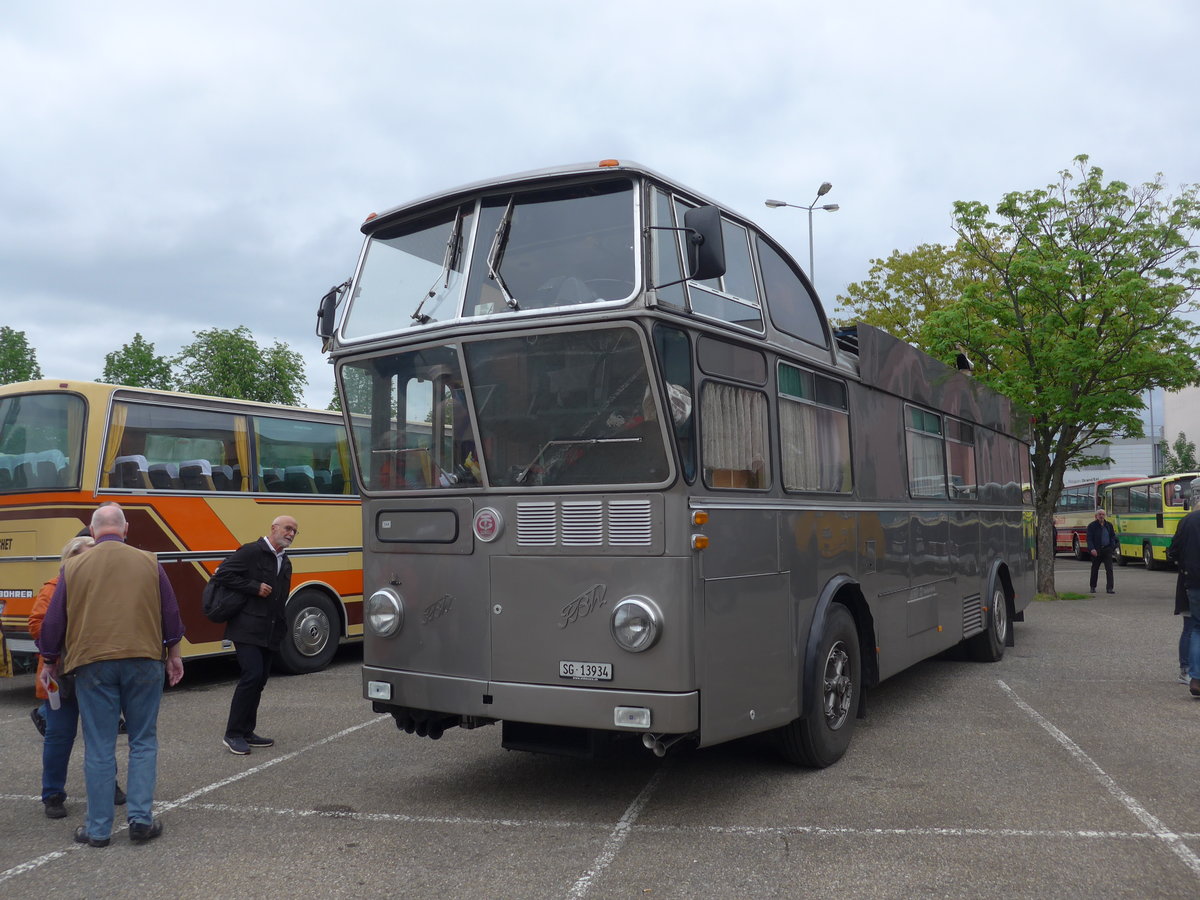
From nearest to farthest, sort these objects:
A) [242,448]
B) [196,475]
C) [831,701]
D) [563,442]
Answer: [563,442]
[831,701]
[196,475]
[242,448]

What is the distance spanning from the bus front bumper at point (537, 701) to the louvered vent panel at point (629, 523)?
0.79 m

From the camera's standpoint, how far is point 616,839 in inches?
215

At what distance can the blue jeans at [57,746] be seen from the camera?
6.01 metres

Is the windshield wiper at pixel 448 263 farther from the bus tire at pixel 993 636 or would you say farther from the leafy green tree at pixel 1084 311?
the leafy green tree at pixel 1084 311

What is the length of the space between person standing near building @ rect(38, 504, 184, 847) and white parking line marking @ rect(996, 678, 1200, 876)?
17.2 ft

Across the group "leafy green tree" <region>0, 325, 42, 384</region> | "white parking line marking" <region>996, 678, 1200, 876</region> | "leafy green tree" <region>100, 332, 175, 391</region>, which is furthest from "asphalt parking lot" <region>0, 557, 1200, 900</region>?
"leafy green tree" <region>0, 325, 42, 384</region>

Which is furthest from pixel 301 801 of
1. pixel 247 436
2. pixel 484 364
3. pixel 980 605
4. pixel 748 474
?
pixel 980 605

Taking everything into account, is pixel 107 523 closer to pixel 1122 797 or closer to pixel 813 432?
pixel 813 432

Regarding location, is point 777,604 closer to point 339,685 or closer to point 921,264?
point 339,685

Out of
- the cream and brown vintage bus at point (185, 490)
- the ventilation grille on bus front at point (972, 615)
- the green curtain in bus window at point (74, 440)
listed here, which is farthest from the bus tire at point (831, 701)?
the green curtain in bus window at point (74, 440)

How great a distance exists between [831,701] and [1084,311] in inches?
553

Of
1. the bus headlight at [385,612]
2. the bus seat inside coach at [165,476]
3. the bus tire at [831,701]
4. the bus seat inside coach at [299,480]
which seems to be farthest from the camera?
the bus seat inside coach at [299,480]

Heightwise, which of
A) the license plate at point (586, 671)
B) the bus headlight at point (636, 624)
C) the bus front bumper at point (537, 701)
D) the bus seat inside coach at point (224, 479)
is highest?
the bus seat inside coach at point (224, 479)

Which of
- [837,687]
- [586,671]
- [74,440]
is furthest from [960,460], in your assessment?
[74,440]
